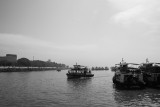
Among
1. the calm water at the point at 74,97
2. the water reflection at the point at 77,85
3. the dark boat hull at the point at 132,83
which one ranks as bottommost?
the water reflection at the point at 77,85

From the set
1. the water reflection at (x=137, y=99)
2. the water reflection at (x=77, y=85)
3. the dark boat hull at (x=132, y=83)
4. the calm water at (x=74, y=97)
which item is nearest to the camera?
the calm water at (x=74, y=97)

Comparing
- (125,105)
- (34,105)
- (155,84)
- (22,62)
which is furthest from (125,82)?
(22,62)

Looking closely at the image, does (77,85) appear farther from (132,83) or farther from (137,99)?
(137,99)

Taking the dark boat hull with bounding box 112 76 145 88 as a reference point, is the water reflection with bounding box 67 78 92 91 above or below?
below

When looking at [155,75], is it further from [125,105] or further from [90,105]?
[90,105]

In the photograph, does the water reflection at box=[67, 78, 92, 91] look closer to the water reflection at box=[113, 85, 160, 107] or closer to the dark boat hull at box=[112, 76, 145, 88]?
the dark boat hull at box=[112, 76, 145, 88]

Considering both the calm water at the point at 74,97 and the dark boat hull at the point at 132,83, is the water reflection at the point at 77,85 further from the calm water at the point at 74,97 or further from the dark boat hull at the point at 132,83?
the dark boat hull at the point at 132,83

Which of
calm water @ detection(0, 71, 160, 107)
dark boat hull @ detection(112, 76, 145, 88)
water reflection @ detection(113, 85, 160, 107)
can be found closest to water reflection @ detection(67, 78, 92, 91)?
calm water @ detection(0, 71, 160, 107)

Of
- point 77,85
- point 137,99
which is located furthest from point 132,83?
point 77,85

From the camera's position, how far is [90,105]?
25.0m

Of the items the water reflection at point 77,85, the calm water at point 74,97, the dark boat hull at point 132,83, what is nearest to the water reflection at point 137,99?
the calm water at point 74,97

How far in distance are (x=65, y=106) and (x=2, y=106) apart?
32.0 ft

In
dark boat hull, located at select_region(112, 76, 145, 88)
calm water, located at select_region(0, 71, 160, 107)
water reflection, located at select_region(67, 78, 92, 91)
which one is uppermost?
dark boat hull, located at select_region(112, 76, 145, 88)

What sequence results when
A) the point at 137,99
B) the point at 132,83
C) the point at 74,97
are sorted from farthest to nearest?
the point at 132,83
the point at 74,97
the point at 137,99
